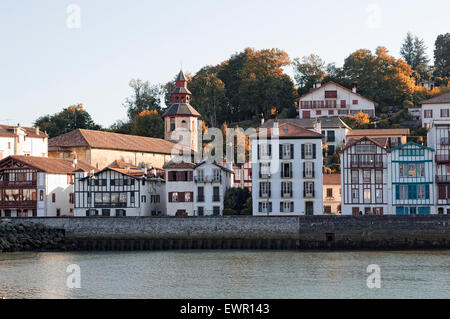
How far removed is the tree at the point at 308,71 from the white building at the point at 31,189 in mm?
47318

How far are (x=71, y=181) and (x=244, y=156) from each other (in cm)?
1726

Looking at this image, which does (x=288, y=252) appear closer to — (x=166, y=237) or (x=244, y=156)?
(x=166, y=237)

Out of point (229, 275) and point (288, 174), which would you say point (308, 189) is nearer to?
point (288, 174)

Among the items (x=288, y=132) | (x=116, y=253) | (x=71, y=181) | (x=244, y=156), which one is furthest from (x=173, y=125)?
(x=116, y=253)

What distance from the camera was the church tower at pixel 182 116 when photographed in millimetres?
98250

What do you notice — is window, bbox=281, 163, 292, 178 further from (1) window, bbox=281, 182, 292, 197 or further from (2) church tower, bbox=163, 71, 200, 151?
(2) church tower, bbox=163, 71, 200, 151

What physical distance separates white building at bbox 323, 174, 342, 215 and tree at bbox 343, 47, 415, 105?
1343 inches

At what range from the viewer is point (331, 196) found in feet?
214

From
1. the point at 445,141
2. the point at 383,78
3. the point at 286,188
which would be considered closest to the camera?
the point at 445,141

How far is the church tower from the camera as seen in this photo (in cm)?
9825

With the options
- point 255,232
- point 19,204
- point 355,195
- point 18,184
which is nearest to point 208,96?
point 18,184

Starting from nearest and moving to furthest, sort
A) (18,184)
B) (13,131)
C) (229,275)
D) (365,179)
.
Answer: (229,275), (365,179), (18,184), (13,131)

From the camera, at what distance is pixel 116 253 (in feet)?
177

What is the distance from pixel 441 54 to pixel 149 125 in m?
45.2
